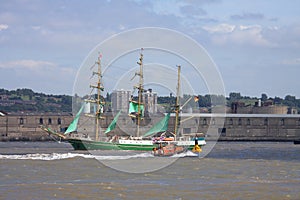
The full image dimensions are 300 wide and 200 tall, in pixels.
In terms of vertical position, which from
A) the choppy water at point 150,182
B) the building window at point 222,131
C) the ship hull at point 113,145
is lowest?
the choppy water at point 150,182

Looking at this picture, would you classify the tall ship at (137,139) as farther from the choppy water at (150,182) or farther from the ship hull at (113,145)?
the choppy water at (150,182)

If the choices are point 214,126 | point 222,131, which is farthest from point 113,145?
point 214,126

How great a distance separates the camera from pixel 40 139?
579ft

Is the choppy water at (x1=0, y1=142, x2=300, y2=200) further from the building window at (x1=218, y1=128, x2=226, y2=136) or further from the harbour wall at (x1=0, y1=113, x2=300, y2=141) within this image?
the building window at (x1=218, y1=128, x2=226, y2=136)

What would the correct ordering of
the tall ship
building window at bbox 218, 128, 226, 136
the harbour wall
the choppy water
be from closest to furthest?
the choppy water < the tall ship < the harbour wall < building window at bbox 218, 128, 226, 136

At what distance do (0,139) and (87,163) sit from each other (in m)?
110

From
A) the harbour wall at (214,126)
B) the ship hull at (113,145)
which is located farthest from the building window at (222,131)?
the ship hull at (113,145)

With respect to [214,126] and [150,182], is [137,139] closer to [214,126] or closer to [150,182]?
[150,182]

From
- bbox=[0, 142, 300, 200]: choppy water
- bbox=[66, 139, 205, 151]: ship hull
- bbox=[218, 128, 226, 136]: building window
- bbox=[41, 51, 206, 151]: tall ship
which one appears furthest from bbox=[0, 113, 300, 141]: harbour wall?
bbox=[0, 142, 300, 200]: choppy water

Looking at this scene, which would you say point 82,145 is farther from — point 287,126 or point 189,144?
point 287,126

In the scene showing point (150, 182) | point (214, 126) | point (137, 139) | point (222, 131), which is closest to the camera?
point (150, 182)

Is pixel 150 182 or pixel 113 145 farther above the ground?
pixel 113 145

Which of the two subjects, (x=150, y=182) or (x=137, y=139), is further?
(x=137, y=139)

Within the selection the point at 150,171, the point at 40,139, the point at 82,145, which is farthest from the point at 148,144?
the point at 40,139
